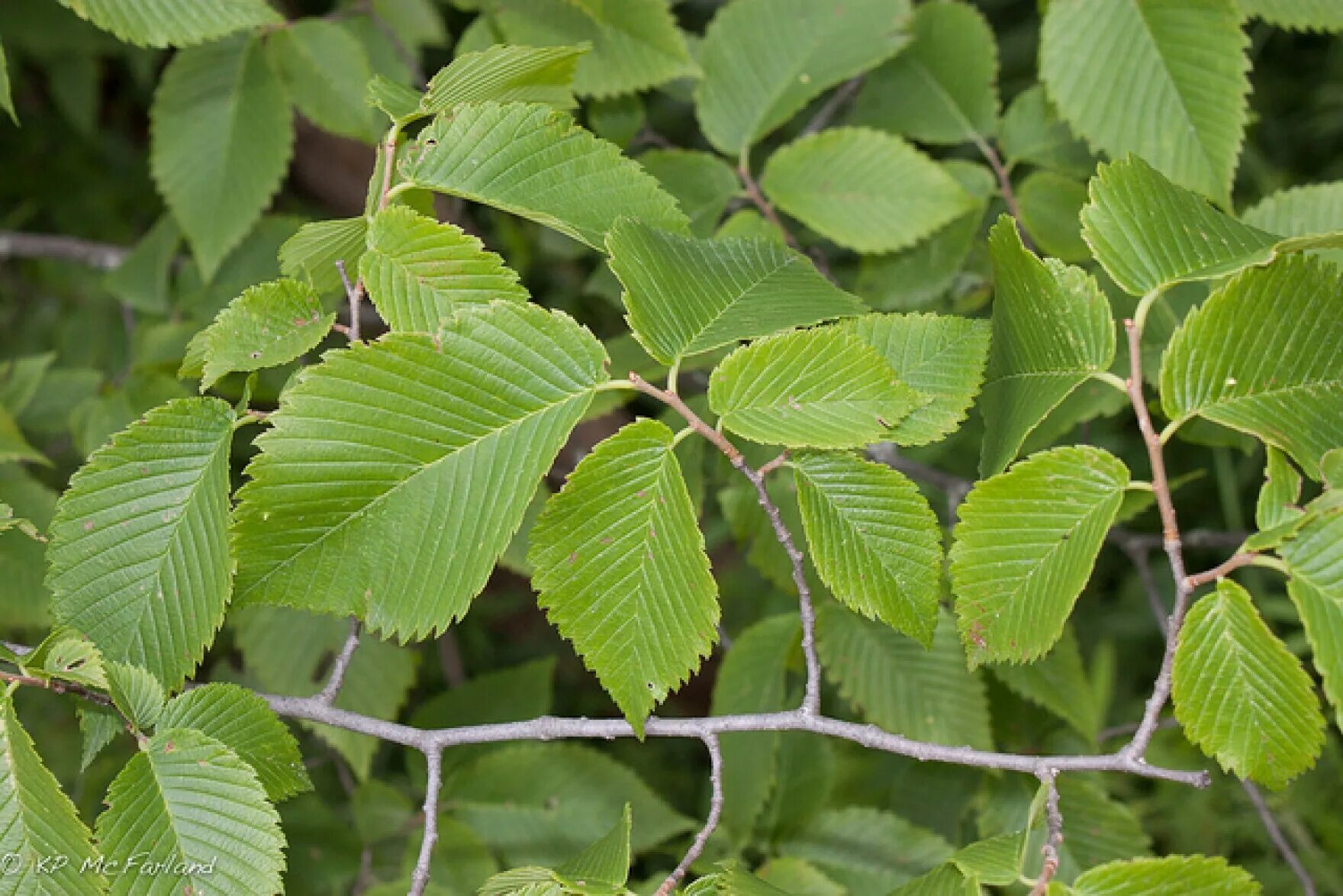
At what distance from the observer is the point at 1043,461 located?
0.83 meters

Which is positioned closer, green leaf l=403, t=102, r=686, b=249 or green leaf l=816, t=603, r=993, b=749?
green leaf l=403, t=102, r=686, b=249

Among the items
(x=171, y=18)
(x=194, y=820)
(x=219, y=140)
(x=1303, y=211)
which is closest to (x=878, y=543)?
(x=194, y=820)

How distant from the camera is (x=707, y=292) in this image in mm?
892

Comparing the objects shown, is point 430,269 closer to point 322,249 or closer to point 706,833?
point 322,249

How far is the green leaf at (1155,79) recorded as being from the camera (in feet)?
4.12

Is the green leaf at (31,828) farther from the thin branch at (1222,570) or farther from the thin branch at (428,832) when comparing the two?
the thin branch at (1222,570)

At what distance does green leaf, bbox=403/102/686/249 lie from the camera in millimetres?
890

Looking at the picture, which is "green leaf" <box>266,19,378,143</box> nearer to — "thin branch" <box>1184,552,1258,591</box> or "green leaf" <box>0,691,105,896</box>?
"green leaf" <box>0,691,105,896</box>

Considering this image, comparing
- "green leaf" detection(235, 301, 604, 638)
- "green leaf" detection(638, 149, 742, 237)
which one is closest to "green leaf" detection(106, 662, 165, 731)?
"green leaf" detection(235, 301, 604, 638)

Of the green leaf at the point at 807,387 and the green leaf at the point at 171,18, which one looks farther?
the green leaf at the point at 171,18

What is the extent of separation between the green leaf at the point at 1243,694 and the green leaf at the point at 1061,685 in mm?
569

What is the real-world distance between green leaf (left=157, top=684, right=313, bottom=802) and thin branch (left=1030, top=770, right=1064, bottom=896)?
1.83 feet

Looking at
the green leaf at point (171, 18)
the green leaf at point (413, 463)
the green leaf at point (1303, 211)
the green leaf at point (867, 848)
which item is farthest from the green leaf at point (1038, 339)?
the green leaf at point (171, 18)

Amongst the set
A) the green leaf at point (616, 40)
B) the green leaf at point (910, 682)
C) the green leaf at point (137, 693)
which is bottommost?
the green leaf at point (910, 682)
